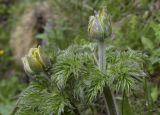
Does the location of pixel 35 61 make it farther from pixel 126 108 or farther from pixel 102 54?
pixel 126 108

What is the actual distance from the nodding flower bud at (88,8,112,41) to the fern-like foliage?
0.57ft

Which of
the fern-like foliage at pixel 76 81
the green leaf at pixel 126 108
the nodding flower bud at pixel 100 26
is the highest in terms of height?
the nodding flower bud at pixel 100 26

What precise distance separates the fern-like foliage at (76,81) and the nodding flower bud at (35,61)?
0.06m

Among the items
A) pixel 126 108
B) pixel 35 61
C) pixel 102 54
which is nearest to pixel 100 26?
pixel 102 54

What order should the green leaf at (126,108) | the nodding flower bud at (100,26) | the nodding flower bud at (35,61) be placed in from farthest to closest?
the green leaf at (126,108) → the nodding flower bud at (35,61) → the nodding flower bud at (100,26)

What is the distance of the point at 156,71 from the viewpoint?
303 cm

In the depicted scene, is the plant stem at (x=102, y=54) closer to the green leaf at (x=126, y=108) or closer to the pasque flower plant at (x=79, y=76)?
the pasque flower plant at (x=79, y=76)

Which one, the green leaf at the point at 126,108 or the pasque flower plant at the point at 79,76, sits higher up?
the pasque flower plant at the point at 79,76

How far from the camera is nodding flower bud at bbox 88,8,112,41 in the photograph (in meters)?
1.94

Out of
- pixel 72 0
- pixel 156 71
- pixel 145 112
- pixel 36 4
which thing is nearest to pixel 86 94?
pixel 145 112

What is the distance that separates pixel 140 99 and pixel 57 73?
937mm

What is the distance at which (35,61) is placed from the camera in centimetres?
210

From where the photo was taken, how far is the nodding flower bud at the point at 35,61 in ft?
6.89

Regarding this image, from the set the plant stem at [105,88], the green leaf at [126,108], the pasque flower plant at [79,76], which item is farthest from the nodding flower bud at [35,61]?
the green leaf at [126,108]
